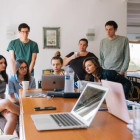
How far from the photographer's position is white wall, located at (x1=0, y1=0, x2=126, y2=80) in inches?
184

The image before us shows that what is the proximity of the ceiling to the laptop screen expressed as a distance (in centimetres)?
455

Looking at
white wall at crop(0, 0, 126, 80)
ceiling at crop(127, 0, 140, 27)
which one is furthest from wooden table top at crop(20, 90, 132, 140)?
ceiling at crop(127, 0, 140, 27)

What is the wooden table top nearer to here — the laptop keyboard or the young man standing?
the laptop keyboard

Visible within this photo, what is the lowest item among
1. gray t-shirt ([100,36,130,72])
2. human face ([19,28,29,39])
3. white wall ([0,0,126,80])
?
gray t-shirt ([100,36,130,72])

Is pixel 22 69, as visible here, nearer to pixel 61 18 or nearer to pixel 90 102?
pixel 90 102

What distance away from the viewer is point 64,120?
1.12 meters

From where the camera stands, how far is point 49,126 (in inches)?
39.8

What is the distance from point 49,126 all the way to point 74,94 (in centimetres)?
84

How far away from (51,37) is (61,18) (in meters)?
0.45

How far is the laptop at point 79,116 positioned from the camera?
3.33 feet

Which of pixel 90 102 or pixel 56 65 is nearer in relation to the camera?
pixel 90 102

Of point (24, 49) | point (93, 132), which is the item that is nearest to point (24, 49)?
point (24, 49)

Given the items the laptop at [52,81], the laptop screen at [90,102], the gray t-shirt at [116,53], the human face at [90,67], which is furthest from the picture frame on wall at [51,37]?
the laptop screen at [90,102]

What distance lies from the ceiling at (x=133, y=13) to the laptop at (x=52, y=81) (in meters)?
3.66
